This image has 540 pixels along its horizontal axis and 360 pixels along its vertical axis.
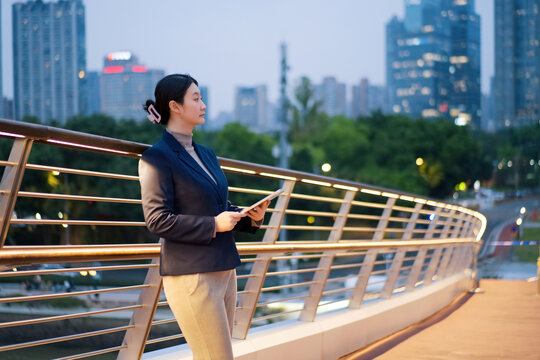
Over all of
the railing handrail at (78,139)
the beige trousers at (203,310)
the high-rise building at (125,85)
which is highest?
the high-rise building at (125,85)

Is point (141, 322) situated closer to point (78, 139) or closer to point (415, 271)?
point (78, 139)

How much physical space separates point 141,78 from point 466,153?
235ft

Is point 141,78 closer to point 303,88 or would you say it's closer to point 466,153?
point 303,88

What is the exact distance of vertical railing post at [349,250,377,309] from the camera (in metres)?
7.38

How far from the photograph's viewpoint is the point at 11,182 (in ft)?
9.59

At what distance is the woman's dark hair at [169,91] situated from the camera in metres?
3.11

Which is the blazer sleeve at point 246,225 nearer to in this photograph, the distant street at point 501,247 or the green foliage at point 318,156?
the distant street at point 501,247

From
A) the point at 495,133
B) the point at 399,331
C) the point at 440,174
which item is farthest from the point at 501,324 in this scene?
the point at 495,133

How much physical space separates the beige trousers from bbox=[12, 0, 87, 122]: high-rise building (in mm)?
118137

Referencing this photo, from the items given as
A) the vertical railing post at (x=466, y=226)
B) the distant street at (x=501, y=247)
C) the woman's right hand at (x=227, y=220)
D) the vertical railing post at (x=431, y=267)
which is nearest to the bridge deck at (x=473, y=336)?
the vertical railing post at (x=431, y=267)

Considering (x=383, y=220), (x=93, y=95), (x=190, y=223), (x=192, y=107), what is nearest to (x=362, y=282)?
(x=383, y=220)

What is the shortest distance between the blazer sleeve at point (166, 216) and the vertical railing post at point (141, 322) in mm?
1013

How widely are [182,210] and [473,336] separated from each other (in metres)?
5.66

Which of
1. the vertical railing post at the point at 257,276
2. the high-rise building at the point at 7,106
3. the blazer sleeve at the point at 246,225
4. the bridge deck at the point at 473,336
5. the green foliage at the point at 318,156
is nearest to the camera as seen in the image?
the blazer sleeve at the point at 246,225
